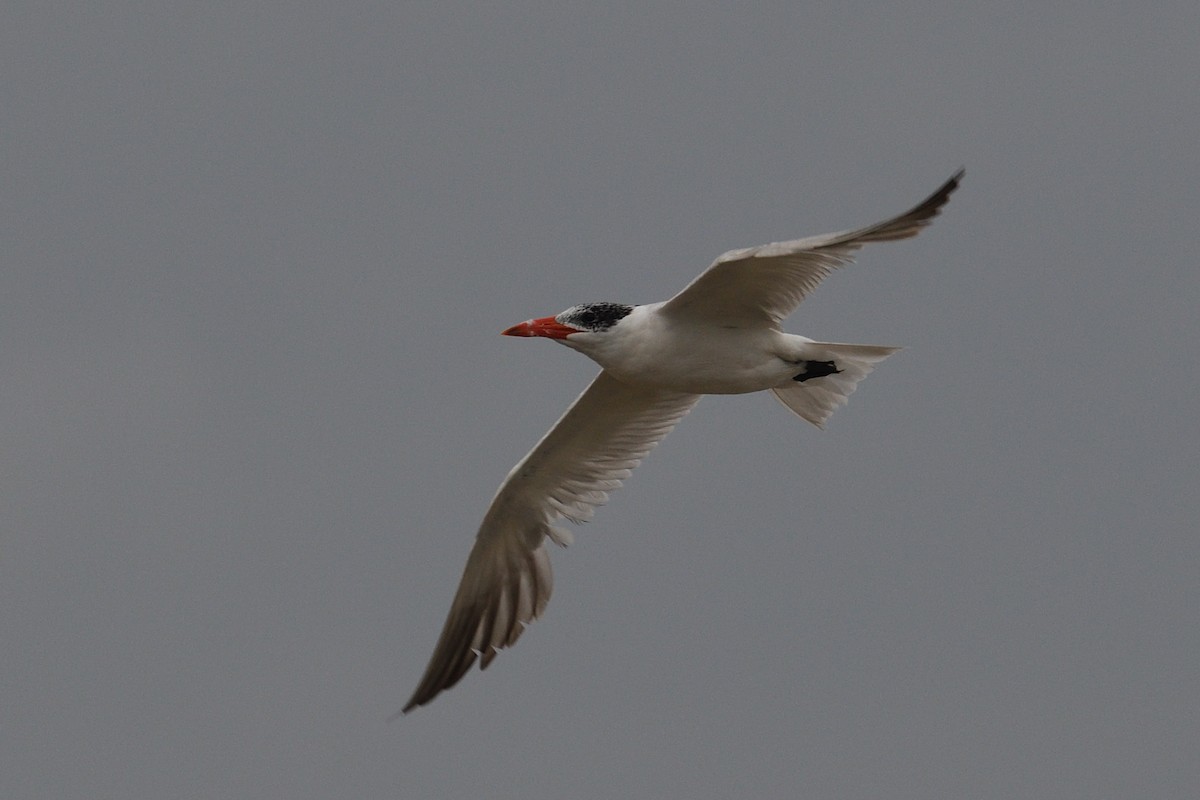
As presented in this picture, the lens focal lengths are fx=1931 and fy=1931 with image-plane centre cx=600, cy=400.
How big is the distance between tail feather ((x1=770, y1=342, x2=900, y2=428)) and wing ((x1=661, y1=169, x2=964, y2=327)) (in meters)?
0.58

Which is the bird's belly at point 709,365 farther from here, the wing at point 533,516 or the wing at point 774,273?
the wing at point 533,516

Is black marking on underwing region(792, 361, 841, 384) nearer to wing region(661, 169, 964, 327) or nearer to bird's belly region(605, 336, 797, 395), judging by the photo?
bird's belly region(605, 336, 797, 395)

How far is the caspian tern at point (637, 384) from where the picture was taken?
44.8ft

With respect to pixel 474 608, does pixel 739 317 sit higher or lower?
higher

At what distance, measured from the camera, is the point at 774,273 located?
13734 mm

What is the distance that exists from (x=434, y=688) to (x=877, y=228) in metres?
5.65

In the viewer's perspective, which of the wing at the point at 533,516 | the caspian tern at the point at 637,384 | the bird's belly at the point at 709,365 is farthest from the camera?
the wing at the point at 533,516

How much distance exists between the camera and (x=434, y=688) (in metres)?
15.9

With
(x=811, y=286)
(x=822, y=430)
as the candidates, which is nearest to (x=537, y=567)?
(x=822, y=430)

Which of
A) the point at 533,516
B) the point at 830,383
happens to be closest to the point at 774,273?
the point at 830,383

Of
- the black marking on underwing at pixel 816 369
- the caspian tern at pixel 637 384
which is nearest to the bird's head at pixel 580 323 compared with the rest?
the caspian tern at pixel 637 384

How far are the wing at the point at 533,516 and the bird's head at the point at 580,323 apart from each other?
4.89ft

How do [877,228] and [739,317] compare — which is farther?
[739,317]

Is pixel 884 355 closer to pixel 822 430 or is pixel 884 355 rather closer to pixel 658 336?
pixel 822 430
